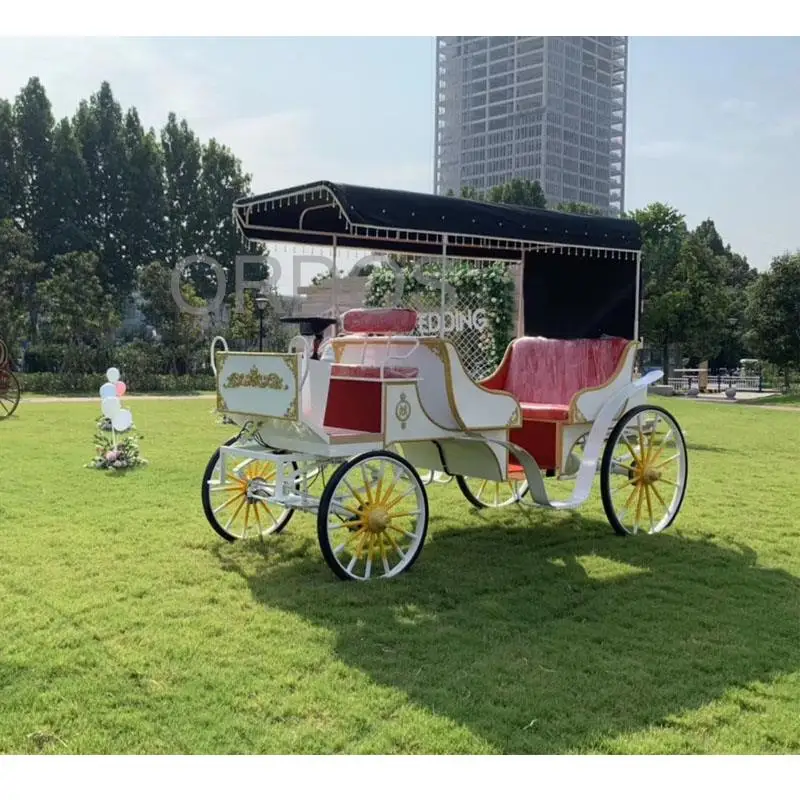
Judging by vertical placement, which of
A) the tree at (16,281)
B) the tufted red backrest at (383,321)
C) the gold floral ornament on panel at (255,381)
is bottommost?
the gold floral ornament on panel at (255,381)

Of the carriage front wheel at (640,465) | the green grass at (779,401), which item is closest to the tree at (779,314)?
the green grass at (779,401)

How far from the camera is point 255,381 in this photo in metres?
4.96

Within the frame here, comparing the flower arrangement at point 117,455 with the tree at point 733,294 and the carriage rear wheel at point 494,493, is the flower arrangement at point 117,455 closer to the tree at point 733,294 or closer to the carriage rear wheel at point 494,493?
the carriage rear wheel at point 494,493

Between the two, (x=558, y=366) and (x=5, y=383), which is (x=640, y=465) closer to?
(x=558, y=366)

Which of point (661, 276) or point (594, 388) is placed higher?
point (661, 276)

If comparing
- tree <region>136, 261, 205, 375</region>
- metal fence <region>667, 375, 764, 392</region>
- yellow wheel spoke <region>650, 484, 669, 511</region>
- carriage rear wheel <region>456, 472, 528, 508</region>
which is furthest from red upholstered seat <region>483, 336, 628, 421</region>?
metal fence <region>667, 375, 764, 392</region>

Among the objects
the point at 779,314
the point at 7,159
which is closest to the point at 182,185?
the point at 7,159

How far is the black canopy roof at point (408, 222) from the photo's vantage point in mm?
4910

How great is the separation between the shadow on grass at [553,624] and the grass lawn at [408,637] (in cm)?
1

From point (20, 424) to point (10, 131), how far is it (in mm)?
23486

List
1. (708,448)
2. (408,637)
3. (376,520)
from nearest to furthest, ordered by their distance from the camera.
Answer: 1. (408,637)
2. (376,520)
3. (708,448)

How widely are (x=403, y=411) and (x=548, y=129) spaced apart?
6074 cm

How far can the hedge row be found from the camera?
944 inches

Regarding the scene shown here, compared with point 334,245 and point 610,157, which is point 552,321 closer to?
point 334,245
